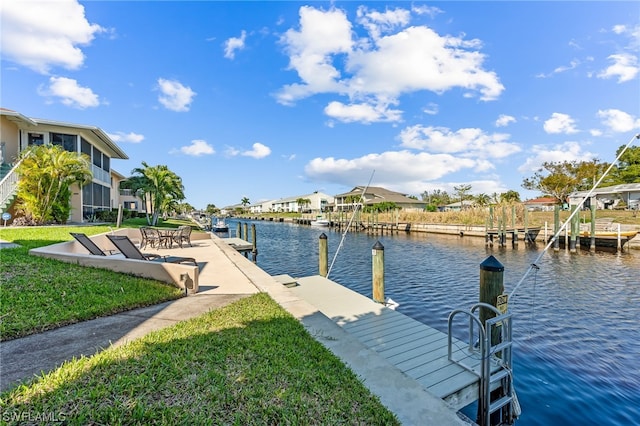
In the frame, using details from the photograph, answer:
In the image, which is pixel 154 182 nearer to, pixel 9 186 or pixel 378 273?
pixel 9 186

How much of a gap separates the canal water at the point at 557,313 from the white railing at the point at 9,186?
12787 mm

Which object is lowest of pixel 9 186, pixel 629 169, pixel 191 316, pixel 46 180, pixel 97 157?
pixel 191 316

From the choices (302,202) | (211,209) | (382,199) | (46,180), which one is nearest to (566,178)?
(382,199)

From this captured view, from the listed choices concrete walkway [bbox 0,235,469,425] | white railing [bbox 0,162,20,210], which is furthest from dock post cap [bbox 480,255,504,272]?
white railing [bbox 0,162,20,210]

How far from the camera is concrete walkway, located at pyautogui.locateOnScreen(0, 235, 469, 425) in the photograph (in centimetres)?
287

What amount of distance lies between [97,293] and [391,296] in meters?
8.35

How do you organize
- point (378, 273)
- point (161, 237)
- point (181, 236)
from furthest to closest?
point (181, 236) < point (161, 237) < point (378, 273)

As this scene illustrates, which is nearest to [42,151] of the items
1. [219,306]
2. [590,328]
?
[219,306]

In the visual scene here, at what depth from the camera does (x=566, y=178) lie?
47.1 m

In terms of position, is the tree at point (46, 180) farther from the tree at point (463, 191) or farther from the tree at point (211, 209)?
the tree at point (211, 209)

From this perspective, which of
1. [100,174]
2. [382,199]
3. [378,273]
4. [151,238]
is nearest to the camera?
[378,273]

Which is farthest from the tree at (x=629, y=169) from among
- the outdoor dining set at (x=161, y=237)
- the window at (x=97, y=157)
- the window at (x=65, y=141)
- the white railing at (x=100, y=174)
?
the window at (x=65, y=141)

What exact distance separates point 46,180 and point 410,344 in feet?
63.0

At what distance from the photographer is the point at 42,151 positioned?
1575 cm
